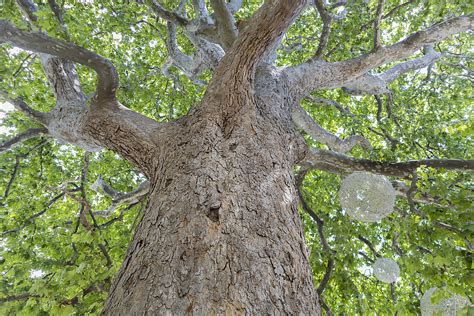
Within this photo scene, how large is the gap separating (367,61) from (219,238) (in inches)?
140

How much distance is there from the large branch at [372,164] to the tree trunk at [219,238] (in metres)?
1.56

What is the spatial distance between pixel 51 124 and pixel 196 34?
2264 mm

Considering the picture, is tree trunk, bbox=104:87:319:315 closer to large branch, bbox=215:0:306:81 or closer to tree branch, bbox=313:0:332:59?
large branch, bbox=215:0:306:81

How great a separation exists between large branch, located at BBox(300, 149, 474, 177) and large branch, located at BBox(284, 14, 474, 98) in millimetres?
806

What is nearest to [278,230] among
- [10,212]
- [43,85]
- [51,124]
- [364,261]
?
[51,124]

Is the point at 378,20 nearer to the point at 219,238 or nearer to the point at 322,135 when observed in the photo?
the point at 322,135

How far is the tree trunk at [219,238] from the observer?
1.08 metres

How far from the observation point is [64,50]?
259cm

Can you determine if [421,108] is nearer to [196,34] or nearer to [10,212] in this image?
[196,34]

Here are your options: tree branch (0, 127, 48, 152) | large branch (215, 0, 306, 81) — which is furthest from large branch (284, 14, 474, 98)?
tree branch (0, 127, 48, 152)

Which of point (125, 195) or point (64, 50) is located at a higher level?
point (64, 50)

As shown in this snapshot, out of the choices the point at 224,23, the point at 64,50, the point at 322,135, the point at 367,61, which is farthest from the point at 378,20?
the point at 64,50

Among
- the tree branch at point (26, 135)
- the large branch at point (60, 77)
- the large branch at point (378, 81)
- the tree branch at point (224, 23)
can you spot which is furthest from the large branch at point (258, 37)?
the large branch at point (378, 81)

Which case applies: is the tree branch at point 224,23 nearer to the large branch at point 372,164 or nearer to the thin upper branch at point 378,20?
the thin upper branch at point 378,20
